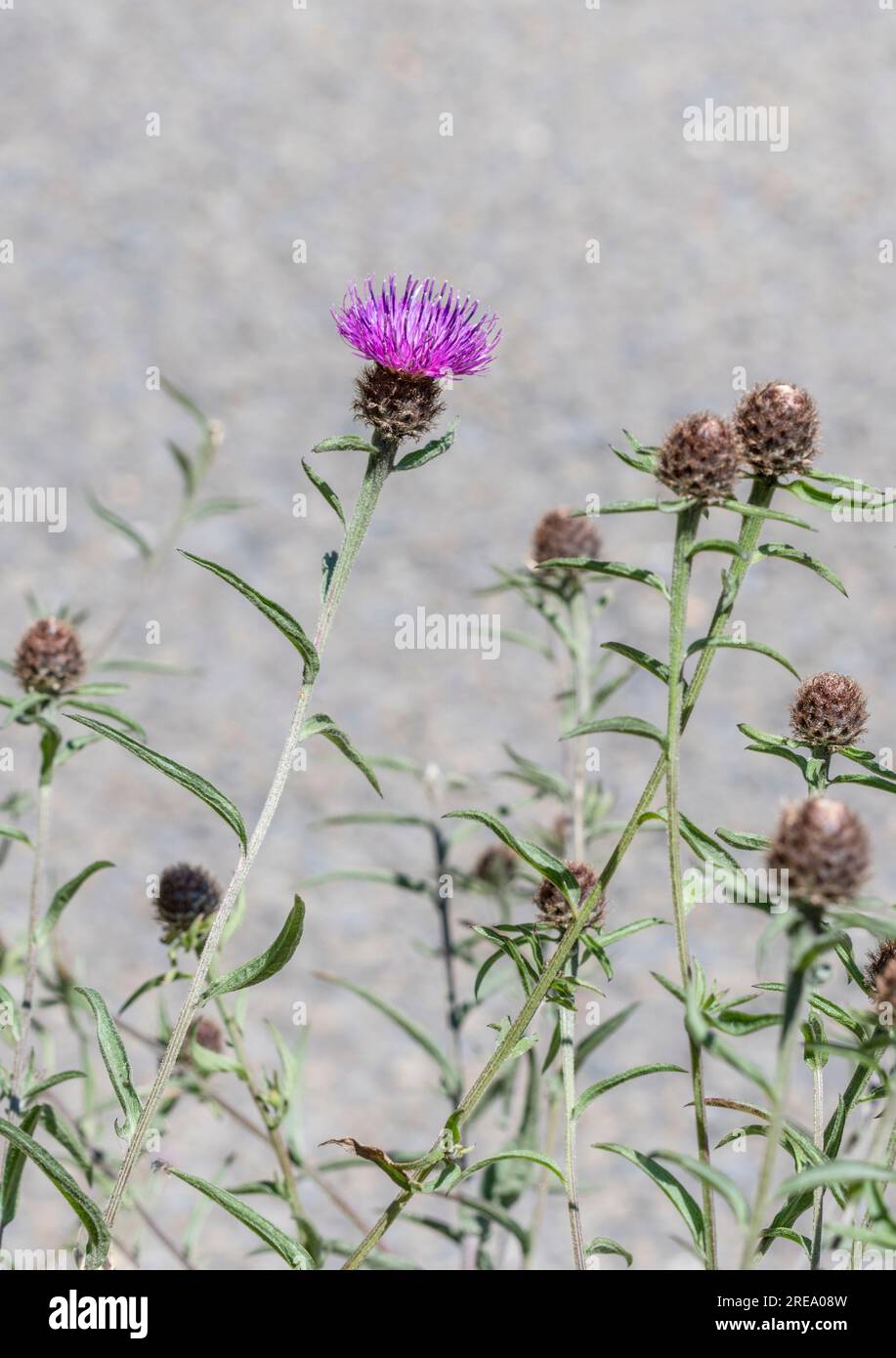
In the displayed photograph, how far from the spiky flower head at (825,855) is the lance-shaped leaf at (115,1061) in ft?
1.73

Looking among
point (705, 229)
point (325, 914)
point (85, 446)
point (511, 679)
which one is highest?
point (705, 229)

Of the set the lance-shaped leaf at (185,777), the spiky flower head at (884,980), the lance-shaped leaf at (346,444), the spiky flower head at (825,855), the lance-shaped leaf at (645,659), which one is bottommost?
the spiky flower head at (884,980)

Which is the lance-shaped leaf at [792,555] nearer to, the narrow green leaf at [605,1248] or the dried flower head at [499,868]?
the narrow green leaf at [605,1248]

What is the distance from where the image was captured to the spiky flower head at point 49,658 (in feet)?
5.02

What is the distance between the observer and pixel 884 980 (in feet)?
3.33

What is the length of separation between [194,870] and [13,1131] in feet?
2.04

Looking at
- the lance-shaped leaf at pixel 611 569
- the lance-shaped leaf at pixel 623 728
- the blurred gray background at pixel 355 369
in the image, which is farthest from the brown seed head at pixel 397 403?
the blurred gray background at pixel 355 369

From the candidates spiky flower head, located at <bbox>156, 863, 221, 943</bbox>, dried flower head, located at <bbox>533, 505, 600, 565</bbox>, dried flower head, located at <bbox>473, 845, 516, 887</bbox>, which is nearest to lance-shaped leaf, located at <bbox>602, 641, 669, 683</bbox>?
spiky flower head, located at <bbox>156, 863, 221, 943</bbox>

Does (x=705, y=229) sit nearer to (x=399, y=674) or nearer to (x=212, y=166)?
(x=212, y=166)

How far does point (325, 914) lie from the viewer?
155 inches

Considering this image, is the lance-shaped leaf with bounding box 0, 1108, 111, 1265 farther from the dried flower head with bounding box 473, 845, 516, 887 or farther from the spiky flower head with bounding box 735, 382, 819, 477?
the dried flower head with bounding box 473, 845, 516, 887

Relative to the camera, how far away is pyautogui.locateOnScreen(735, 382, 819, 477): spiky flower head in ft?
3.78
